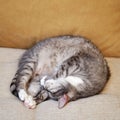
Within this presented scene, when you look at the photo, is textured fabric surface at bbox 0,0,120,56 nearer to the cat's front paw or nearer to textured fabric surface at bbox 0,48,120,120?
textured fabric surface at bbox 0,48,120,120

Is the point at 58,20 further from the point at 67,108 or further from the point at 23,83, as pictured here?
the point at 67,108

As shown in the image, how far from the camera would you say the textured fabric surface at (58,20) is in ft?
5.25

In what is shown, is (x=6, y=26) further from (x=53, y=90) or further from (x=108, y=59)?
(x=108, y=59)

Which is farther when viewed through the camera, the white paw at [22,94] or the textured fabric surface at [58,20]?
the textured fabric surface at [58,20]

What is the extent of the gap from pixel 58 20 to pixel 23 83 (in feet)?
1.50

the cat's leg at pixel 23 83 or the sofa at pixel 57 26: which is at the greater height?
the sofa at pixel 57 26

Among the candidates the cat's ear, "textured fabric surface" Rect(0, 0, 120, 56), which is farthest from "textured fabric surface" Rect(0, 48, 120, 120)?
"textured fabric surface" Rect(0, 0, 120, 56)

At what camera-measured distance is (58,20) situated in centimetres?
→ 163

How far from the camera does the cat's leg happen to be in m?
1.31

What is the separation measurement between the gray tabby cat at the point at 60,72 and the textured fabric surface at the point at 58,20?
68 millimetres

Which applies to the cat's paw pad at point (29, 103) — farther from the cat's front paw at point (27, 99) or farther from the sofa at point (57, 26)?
the sofa at point (57, 26)

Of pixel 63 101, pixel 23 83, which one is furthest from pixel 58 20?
pixel 63 101

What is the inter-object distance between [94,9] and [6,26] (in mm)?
543

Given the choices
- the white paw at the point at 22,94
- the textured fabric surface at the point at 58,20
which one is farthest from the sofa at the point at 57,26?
the white paw at the point at 22,94
